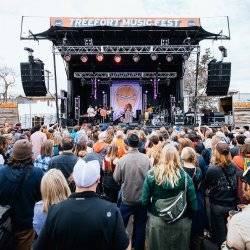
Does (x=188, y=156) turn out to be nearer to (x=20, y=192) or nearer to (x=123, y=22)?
(x=20, y=192)

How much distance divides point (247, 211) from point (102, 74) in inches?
831

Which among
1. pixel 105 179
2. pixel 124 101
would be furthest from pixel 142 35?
pixel 105 179

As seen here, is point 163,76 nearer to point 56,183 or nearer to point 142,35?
point 142,35

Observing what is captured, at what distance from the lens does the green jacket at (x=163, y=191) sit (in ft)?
14.3

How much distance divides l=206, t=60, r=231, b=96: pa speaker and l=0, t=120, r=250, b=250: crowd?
13047mm

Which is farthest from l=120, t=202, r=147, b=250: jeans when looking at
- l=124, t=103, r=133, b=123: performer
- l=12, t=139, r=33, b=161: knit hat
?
l=124, t=103, r=133, b=123: performer

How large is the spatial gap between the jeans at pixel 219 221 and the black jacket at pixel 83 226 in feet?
9.21

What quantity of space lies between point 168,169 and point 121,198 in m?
1.62

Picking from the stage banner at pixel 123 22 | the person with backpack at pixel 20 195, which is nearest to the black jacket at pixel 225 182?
the person with backpack at pixel 20 195

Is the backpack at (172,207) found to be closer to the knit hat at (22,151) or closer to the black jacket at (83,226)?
the knit hat at (22,151)

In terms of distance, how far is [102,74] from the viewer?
23031 millimetres

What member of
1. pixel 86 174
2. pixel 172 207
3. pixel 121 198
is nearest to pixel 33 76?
pixel 121 198

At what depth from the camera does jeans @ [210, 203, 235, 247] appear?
519 cm

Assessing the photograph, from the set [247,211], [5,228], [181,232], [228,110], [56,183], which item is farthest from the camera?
[228,110]
